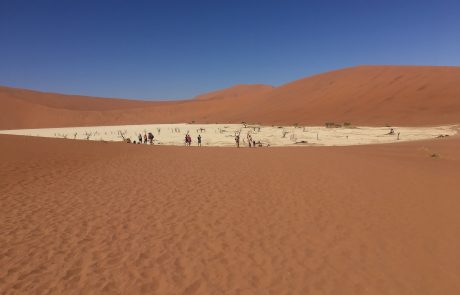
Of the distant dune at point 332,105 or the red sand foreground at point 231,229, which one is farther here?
the distant dune at point 332,105

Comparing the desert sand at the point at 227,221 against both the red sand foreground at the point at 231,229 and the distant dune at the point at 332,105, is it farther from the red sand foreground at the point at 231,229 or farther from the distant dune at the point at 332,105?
the distant dune at the point at 332,105

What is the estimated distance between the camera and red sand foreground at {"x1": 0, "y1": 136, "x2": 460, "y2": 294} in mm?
5680

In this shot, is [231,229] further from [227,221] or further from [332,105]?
[332,105]

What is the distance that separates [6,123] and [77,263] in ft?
240

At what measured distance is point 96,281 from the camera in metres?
5.60

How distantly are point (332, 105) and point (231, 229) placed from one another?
48077mm

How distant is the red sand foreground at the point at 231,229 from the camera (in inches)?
224

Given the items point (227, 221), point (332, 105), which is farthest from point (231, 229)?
point (332, 105)

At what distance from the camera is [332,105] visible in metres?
52.7

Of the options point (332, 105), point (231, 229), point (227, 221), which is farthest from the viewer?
point (332, 105)

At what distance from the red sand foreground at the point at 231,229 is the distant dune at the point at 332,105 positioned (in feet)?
101

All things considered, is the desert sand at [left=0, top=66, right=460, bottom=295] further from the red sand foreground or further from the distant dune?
the distant dune

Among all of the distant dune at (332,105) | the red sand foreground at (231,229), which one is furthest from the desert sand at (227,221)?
the distant dune at (332,105)

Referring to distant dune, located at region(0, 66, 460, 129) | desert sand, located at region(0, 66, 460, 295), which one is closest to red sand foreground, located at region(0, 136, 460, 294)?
desert sand, located at region(0, 66, 460, 295)
